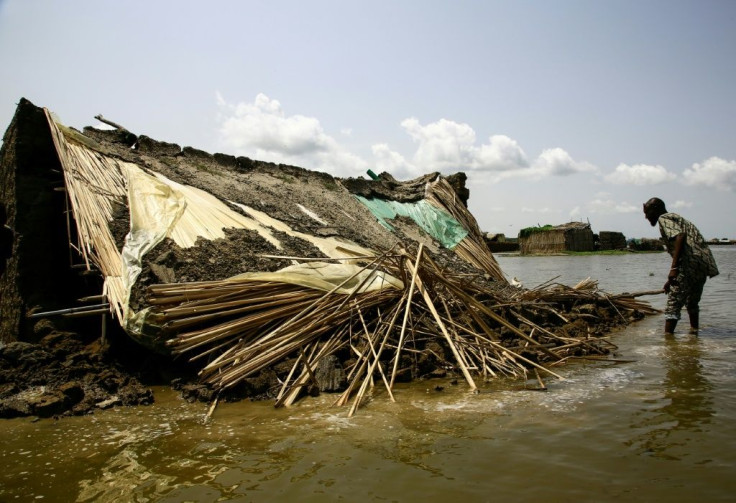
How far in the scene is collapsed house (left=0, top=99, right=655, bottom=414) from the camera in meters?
4.23

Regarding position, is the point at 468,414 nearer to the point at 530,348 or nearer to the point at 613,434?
the point at 613,434

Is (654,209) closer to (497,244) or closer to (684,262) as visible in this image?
(684,262)

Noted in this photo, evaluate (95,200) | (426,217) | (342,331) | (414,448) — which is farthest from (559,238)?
(414,448)

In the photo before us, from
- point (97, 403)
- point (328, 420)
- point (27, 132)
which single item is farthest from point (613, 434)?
point (27, 132)

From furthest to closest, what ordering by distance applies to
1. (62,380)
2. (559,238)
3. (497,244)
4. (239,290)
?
1. (497,244)
2. (559,238)
3. (239,290)
4. (62,380)

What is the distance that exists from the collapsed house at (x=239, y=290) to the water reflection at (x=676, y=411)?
2.34 feet

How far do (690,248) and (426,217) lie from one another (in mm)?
5080

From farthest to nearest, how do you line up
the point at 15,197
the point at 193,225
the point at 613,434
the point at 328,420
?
the point at 193,225
the point at 15,197
the point at 328,420
the point at 613,434

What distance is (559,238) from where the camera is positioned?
3167 centimetres

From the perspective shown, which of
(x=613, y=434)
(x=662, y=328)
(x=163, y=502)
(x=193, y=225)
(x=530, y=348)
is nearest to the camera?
(x=163, y=502)

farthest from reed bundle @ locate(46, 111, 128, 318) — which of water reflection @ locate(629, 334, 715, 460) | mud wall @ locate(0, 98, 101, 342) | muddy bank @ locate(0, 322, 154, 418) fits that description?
water reflection @ locate(629, 334, 715, 460)

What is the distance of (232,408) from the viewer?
379cm

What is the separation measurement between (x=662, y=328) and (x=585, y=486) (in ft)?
16.1

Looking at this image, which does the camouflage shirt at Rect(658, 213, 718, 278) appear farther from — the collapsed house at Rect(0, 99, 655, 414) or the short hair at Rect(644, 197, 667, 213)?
the collapsed house at Rect(0, 99, 655, 414)
